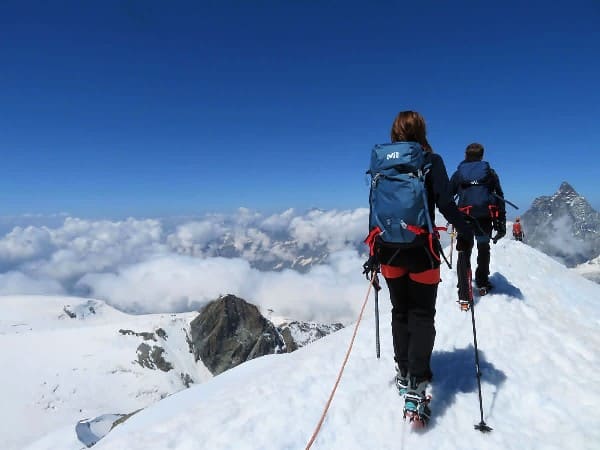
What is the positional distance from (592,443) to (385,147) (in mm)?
5177

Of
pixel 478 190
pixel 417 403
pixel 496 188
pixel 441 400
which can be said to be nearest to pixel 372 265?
pixel 417 403

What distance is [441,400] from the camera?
617cm

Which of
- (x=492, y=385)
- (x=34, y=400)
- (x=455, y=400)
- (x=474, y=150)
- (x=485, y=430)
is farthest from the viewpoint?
(x=34, y=400)

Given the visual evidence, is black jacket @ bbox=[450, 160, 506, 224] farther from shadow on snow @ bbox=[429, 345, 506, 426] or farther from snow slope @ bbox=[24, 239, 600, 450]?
shadow on snow @ bbox=[429, 345, 506, 426]

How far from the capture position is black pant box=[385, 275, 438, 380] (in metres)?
5.54

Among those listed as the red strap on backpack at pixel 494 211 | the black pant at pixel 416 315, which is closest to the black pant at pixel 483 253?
the red strap on backpack at pixel 494 211

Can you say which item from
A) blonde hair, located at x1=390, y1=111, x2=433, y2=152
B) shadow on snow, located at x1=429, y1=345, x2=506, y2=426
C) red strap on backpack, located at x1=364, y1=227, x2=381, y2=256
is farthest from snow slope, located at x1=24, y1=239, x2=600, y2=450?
blonde hair, located at x1=390, y1=111, x2=433, y2=152

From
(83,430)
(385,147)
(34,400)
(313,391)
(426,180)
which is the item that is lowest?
(34,400)

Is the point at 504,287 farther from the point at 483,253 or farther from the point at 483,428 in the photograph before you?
the point at 483,428

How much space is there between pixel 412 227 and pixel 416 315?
59.1 inches

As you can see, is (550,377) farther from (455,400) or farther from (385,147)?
(385,147)

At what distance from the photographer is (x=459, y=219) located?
5.48m

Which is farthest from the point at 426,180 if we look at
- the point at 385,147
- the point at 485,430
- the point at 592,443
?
the point at 592,443

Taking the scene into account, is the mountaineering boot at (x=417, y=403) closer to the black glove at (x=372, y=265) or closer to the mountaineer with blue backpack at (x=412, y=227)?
the mountaineer with blue backpack at (x=412, y=227)
